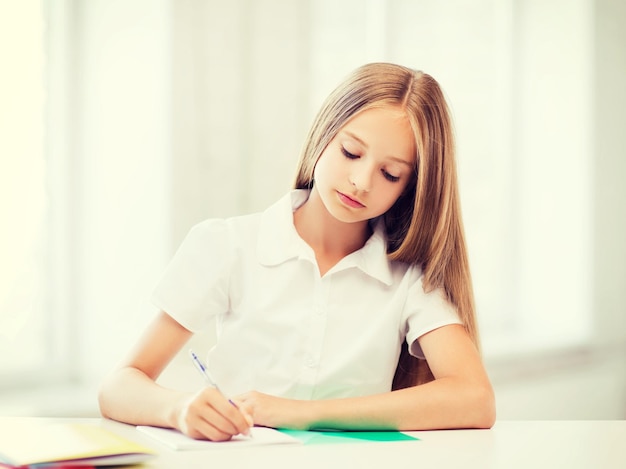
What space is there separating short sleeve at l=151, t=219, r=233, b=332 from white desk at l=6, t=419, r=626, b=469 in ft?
0.82

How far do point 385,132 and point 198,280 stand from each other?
42cm

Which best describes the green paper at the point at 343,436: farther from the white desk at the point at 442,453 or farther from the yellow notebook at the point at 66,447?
the yellow notebook at the point at 66,447

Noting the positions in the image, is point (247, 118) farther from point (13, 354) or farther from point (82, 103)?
point (13, 354)

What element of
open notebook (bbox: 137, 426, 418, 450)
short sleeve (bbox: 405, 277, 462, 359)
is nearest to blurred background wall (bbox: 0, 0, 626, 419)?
short sleeve (bbox: 405, 277, 462, 359)

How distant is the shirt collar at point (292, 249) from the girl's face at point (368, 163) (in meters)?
0.11

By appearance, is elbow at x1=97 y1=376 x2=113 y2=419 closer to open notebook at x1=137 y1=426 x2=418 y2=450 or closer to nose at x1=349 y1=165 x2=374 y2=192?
open notebook at x1=137 y1=426 x2=418 y2=450

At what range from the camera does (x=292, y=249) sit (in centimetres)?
146

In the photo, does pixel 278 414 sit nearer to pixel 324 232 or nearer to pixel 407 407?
pixel 407 407

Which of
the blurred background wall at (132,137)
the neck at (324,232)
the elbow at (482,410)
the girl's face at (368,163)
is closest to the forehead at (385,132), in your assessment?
the girl's face at (368,163)

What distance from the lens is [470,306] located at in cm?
143

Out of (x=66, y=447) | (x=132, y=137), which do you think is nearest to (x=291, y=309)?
(x=66, y=447)

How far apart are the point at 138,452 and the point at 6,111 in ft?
4.17

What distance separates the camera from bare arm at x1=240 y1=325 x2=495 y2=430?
3.85 feet

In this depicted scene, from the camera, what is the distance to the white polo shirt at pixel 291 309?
1.41m
